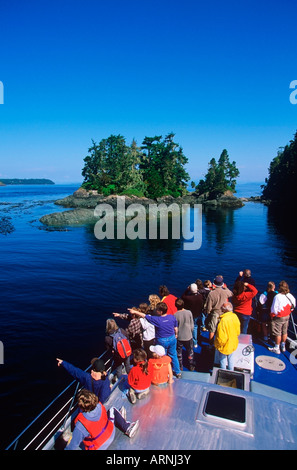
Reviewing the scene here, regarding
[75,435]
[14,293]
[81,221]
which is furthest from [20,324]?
[81,221]

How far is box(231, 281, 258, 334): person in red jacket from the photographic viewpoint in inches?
356

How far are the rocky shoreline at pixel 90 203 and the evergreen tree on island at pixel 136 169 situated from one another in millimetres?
2708

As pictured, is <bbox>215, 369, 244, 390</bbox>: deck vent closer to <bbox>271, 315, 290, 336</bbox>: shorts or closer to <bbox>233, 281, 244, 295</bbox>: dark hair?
<bbox>233, 281, 244, 295</bbox>: dark hair

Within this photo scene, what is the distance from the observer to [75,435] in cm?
446

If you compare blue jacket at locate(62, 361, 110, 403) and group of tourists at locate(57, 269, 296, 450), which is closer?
group of tourists at locate(57, 269, 296, 450)

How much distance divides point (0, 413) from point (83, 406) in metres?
6.69

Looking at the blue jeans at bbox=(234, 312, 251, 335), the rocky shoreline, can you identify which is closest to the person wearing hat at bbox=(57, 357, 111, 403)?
the blue jeans at bbox=(234, 312, 251, 335)

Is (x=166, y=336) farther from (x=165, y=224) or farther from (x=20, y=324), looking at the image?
(x=165, y=224)

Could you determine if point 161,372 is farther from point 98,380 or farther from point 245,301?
point 245,301

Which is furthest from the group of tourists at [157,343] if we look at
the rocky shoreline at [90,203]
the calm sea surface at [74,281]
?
the rocky shoreline at [90,203]

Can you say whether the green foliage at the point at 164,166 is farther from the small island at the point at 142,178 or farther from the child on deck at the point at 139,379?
the child on deck at the point at 139,379

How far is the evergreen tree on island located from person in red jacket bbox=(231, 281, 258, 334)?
2684 inches

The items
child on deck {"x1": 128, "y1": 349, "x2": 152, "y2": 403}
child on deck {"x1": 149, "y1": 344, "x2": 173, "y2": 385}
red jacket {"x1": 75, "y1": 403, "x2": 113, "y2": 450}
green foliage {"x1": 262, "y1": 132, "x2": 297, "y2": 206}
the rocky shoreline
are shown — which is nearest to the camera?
red jacket {"x1": 75, "y1": 403, "x2": 113, "y2": 450}

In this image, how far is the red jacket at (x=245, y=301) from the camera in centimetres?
908
